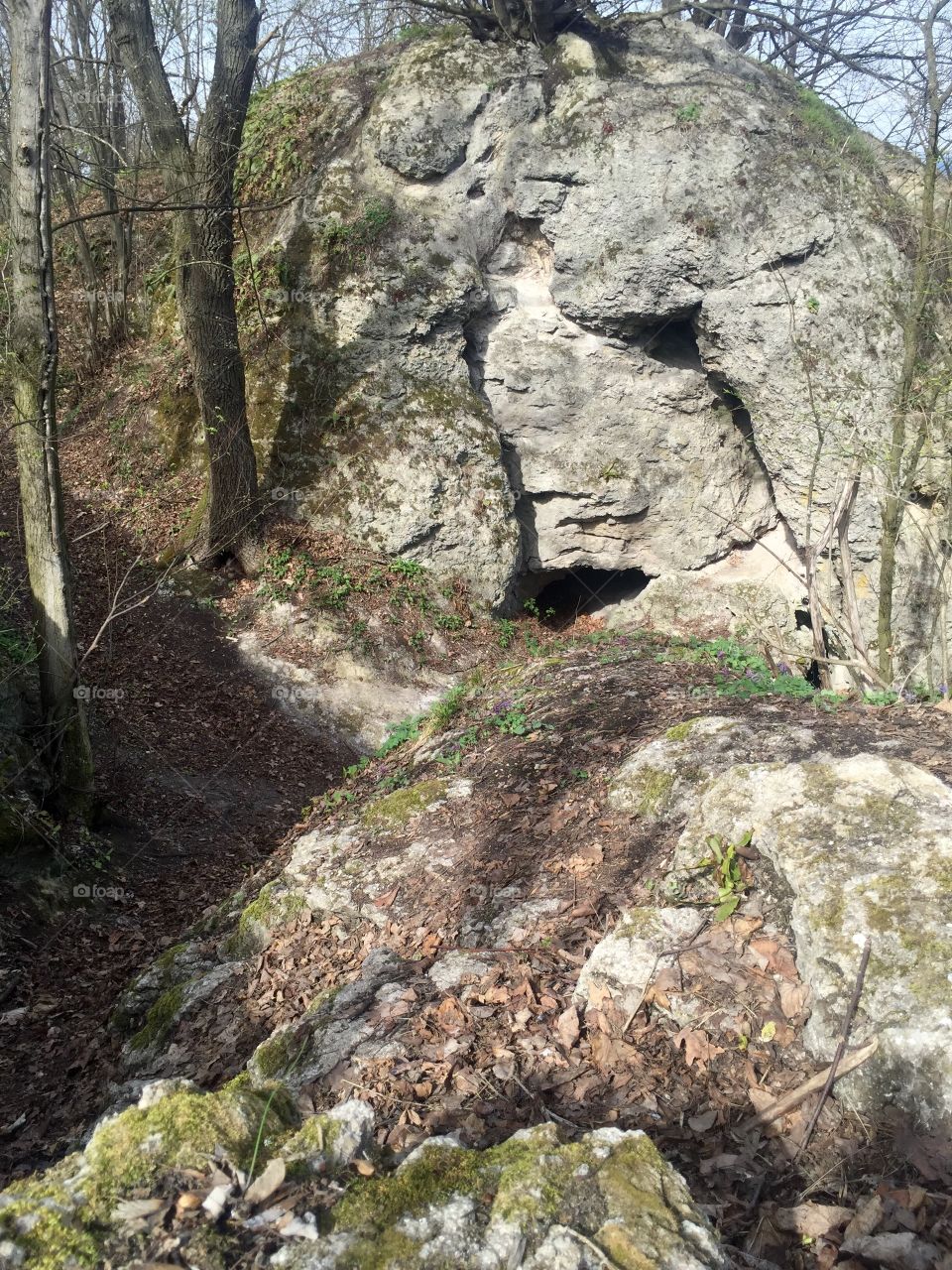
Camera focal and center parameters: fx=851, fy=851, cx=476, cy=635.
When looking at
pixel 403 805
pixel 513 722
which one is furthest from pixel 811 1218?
pixel 513 722

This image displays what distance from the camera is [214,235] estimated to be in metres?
10.4

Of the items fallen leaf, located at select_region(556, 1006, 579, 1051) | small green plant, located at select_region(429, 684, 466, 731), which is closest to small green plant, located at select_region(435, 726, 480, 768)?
small green plant, located at select_region(429, 684, 466, 731)

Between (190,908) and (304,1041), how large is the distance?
336cm

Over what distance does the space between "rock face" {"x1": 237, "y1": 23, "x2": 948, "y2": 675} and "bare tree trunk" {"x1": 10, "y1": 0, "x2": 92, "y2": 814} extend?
20.4ft

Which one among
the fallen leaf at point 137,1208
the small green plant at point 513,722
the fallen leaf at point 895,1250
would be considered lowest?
the small green plant at point 513,722

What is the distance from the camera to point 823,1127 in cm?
250

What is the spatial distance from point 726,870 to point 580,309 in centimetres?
1201

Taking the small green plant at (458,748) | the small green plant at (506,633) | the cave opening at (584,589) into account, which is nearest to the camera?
the small green plant at (458,748)

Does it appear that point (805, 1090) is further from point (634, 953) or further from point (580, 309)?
point (580, 309)

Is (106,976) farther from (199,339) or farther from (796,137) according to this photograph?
(796,137)

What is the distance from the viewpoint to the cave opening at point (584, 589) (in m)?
15.2

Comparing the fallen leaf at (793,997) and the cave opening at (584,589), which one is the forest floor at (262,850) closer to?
the fallen leaf at (793,997)

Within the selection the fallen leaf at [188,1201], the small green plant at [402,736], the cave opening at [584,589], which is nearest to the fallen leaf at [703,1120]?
the fallen leaf at [188,1201]

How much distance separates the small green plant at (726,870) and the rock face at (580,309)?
364 inches
